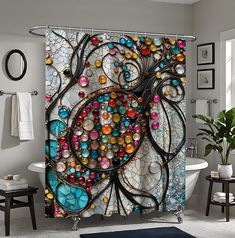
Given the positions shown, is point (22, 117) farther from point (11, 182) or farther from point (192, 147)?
point (192, 147)

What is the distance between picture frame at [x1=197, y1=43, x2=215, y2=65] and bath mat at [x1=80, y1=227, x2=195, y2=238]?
2.28m

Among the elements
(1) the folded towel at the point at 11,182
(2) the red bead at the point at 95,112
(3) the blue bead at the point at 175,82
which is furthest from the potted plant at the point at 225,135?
(1) the folded towel at the point at 11,182

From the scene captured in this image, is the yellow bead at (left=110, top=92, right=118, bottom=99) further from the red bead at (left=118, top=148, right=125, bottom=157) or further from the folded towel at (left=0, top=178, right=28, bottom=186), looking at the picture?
the folded towel at (left=0, top=178, right=28, bottom=186)

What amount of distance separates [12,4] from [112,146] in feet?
6.86

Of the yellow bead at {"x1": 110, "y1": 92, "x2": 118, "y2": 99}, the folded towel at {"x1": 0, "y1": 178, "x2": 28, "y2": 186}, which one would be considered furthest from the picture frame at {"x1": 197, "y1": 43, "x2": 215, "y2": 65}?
the folded towel at {"x1": 0, "y1": 178, "x2": 28, "y2": 186}

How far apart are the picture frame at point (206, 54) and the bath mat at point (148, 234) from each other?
2283mm

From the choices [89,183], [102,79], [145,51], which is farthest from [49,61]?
[89,183]

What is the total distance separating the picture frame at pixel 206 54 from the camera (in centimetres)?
609

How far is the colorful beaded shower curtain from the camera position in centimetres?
476

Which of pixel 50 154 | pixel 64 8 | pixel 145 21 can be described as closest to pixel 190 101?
pixel 145 21

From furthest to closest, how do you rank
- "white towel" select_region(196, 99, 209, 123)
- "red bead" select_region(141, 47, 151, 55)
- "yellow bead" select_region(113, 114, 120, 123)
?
"white towel" select_region(196, 99, 209, 123) → "red bead" select_region(141, 47, 151, 55) → "yellow bead" select_region(113, 114, 120, 123)

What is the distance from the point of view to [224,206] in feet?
17.9

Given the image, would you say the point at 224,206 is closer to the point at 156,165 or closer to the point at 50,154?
the point at 156,165

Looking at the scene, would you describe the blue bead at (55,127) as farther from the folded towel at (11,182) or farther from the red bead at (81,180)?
the folded towel at (11,182)
